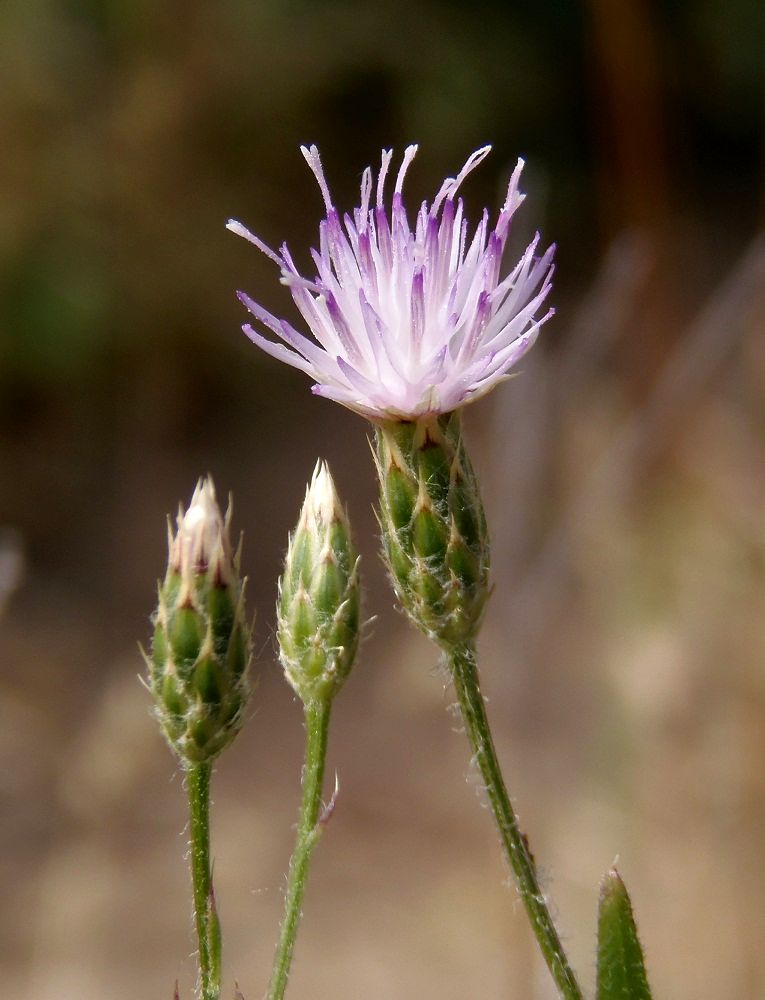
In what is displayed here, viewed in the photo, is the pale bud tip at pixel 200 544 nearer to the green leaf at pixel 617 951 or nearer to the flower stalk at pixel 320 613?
the flower stalk at pixel 320 613

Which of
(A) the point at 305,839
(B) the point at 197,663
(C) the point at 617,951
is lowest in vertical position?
(C) the point at 617,951

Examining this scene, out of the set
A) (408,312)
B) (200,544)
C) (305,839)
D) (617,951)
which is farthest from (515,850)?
(408,312)

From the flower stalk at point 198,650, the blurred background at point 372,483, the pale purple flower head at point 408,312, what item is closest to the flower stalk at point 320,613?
the flower stalk at point 198,650

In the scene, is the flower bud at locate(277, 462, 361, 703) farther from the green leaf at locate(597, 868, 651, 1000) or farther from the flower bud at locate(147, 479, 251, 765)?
the green leaf at locate(597, 868, 651, 1000)

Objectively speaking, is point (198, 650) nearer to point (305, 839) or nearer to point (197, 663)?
point (197, 663)

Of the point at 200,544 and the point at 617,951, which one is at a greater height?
the point at 200,544

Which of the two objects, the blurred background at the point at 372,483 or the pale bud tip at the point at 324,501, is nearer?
the pale bud tip at the point at 324,501
